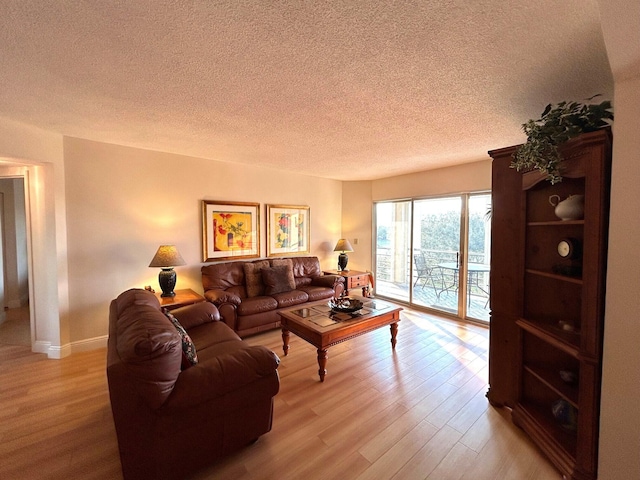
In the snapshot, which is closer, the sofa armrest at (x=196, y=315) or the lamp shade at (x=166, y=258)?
the sofa armrest at (x=196, y=315)

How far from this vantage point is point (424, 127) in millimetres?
2531

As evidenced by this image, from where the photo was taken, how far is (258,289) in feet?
12.6

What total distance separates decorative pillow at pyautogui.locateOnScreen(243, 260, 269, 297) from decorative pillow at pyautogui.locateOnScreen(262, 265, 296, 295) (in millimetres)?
72

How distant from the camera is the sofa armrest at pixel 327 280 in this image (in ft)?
14.1

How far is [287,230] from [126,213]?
7.58ft

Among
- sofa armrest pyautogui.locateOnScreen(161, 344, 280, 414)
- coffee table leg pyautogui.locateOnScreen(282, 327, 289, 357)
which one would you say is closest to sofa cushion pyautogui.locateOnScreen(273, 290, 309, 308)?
coffee table leg pyautogui.locateOnScreen(282, 327, 289, 357)

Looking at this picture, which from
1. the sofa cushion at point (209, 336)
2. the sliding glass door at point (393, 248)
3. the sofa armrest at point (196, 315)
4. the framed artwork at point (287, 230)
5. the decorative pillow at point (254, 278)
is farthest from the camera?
the sliding glass door at point (393, 248)

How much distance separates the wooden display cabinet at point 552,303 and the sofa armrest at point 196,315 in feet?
8.59

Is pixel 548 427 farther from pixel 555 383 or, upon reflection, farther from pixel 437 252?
pixel 437 252

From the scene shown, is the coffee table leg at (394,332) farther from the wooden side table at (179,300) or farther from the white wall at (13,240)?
the white wall at (13,240)

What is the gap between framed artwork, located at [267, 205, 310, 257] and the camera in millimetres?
4473

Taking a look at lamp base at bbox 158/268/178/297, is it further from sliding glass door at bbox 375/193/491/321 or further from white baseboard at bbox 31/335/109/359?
sliding glass door at bbox 375/193/491/321

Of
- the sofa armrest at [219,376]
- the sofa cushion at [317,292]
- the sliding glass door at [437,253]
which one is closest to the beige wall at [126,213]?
the sofa cushion at [317,292]

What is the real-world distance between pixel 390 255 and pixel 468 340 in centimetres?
221
